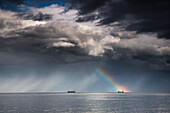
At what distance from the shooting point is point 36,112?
98.0 meters

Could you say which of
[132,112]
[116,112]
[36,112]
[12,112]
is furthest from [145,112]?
[12,112]

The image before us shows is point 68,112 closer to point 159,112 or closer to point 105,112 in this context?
point 105,112

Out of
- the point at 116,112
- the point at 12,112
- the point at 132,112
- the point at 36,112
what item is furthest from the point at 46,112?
the point at 132,112

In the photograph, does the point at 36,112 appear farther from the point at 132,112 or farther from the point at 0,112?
the point at 132,112

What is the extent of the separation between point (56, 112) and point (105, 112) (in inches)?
900

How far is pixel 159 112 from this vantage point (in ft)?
339

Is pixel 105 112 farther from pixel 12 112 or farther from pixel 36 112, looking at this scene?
pixel 12 112

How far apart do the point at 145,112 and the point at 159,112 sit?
7.25 m

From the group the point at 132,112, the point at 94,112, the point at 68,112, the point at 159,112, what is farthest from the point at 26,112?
the point at 159,112

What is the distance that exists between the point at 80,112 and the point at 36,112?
20135 millimetres

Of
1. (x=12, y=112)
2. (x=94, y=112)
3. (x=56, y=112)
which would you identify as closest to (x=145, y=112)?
(x=94, y=112)

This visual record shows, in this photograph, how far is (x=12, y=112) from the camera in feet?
323

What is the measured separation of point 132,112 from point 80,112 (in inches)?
982

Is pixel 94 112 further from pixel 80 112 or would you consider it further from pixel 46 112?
pixel 46 112
